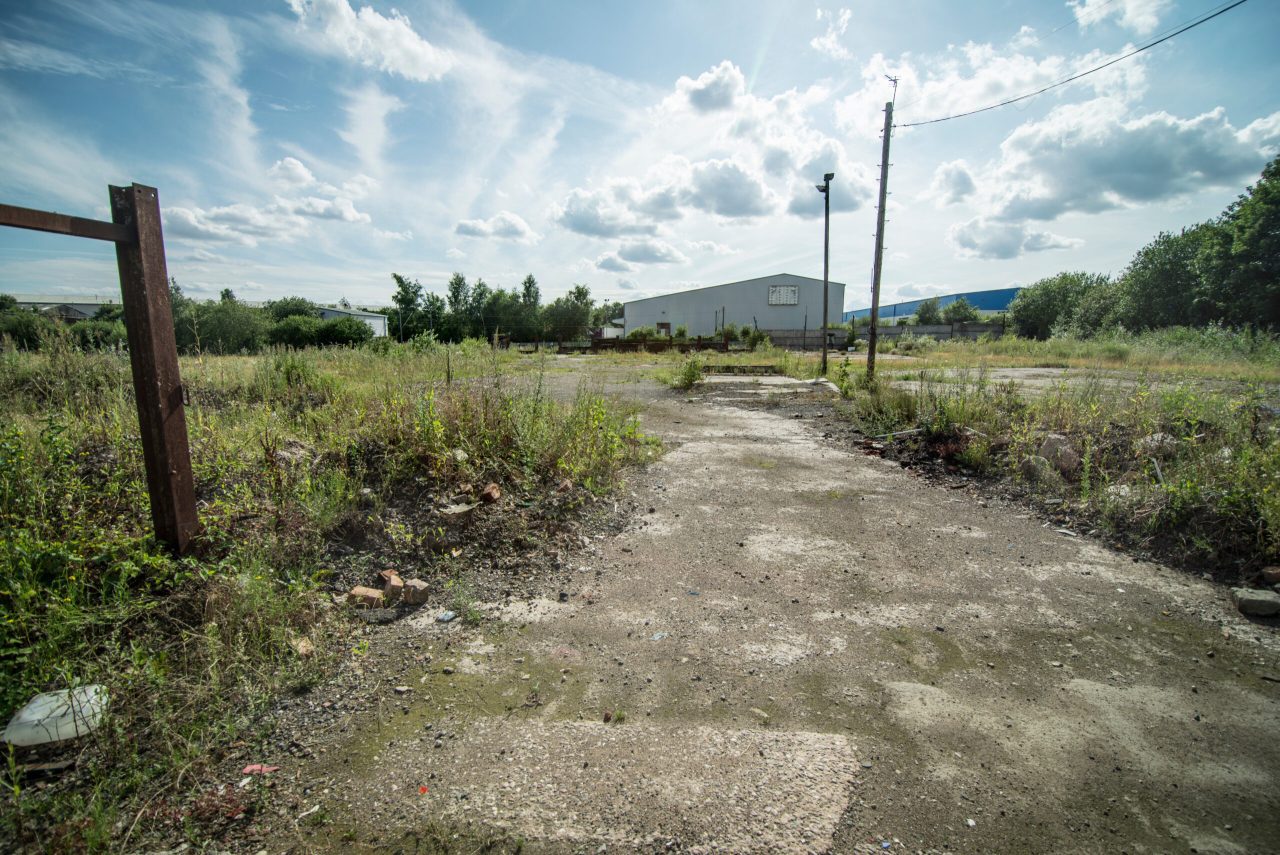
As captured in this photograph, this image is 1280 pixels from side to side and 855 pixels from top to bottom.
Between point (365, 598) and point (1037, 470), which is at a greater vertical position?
point (1037, 470)

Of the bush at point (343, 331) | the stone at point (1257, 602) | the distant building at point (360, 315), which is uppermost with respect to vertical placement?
the distant building at point (360, 315)

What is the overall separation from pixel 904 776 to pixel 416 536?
2865mm

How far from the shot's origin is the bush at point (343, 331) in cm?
2395

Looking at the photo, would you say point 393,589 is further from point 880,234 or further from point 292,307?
point 292,307

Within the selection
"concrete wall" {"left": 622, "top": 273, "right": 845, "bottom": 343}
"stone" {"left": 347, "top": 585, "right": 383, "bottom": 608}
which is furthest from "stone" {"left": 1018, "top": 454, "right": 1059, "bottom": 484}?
"concrete wall" {"left": 622, "top": 273, "right": 845, "bottom": 343}

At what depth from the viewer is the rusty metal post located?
250 cm

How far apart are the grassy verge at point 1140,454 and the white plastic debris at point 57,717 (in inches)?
223

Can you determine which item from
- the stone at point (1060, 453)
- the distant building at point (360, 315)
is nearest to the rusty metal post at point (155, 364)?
the stone at point (1060, 453)

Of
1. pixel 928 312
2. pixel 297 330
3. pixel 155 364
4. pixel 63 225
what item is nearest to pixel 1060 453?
pixel 155 364

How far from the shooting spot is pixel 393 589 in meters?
3.00

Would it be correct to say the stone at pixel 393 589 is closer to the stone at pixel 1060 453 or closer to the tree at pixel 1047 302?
the stone at pixel 1060 453

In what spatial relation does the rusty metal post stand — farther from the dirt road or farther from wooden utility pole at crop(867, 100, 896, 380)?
wooden utility pole at crop(867, 100, 896, 380)

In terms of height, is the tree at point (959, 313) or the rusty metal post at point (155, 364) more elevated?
the tree at point (959, 313)

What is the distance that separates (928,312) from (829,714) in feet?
207
